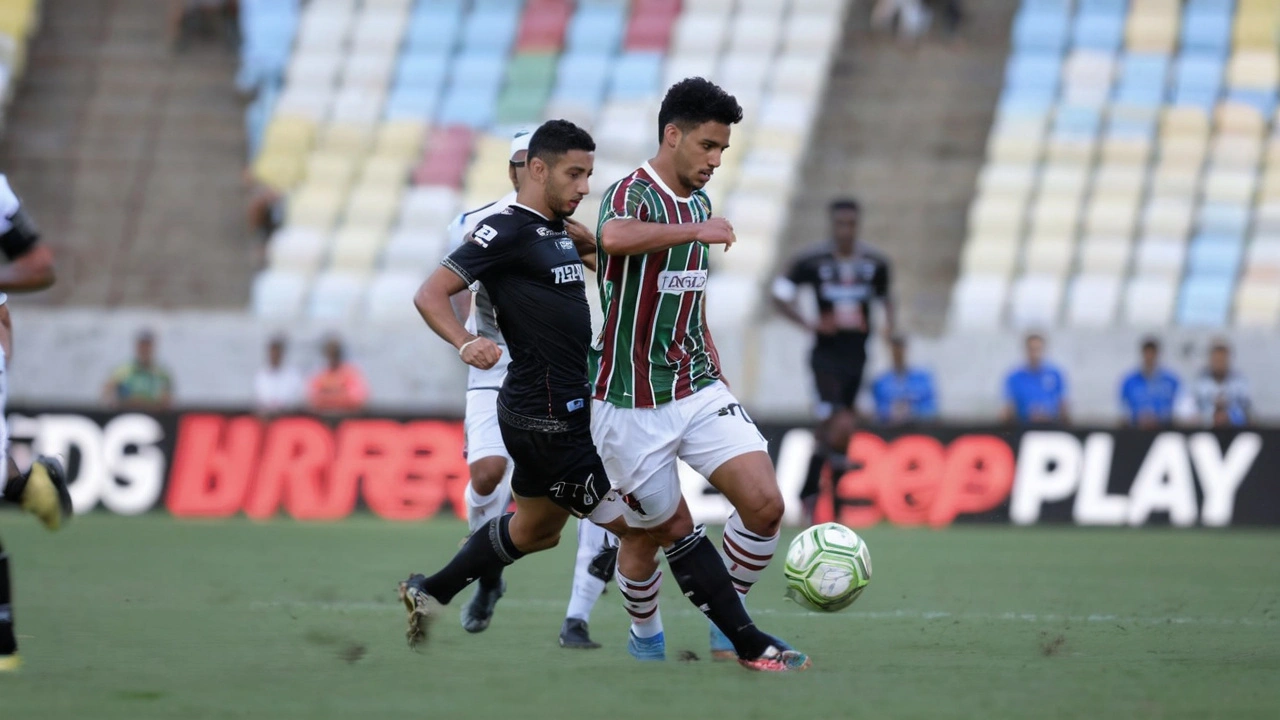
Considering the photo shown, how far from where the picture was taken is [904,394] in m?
17.7

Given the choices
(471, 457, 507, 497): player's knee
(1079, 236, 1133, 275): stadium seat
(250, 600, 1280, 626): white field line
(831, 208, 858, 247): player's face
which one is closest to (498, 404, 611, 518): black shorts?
(471, 457, 507, 497): player's knee

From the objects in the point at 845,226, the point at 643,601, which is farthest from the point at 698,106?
the point at 845,226

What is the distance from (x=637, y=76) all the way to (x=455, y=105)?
242cm

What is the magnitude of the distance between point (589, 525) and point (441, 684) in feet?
6.18

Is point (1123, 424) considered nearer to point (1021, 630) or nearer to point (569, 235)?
point (1021, 630)

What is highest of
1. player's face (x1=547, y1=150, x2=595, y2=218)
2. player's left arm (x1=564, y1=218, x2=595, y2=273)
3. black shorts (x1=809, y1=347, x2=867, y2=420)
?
player's face (x1=547, y1=150, x2=595, y2=218)

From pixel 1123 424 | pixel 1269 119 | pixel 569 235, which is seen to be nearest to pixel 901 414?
pixel 1123 424

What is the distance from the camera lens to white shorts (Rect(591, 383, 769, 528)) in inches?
268

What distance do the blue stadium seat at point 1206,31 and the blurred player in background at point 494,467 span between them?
15780 mm

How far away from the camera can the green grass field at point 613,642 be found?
5.81 meters

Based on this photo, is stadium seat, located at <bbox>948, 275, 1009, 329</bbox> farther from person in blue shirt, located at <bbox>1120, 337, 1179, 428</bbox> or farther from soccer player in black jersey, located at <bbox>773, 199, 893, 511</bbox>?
soccer player in black jersey, located at <bbox>773, 199, 893, 511</bbox>

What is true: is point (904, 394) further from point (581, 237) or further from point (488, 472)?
point (581, 237)

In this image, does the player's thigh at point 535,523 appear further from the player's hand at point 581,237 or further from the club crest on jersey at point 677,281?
the player's hand at point 581,237

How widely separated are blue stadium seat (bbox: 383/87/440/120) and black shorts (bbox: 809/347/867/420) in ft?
35.4
